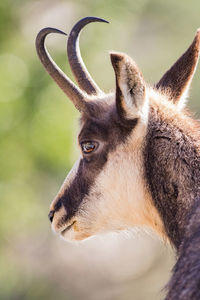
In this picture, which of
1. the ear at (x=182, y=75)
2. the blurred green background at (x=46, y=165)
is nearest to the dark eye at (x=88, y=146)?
the ear at (x=182, y=75)

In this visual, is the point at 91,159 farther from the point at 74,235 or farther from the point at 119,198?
the point at 74,235

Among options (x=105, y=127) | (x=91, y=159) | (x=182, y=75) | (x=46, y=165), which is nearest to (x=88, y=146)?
(x=91, y=159)

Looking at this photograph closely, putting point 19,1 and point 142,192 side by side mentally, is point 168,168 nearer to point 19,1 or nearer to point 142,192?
point 142,192

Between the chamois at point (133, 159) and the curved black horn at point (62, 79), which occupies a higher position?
the curved black horn at point (62, 79)

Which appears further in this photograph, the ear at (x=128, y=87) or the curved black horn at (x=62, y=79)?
the curved black horn at (x=62, y=79)

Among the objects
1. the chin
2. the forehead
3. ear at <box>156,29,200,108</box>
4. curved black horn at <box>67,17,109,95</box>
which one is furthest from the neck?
curved black horn at <box>67,17,109,95</box>

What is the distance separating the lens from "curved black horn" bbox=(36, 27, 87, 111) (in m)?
7.41

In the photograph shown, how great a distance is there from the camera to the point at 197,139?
22.1 feet

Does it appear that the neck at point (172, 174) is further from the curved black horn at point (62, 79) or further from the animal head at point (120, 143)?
the curved black horn at point (62, 79)

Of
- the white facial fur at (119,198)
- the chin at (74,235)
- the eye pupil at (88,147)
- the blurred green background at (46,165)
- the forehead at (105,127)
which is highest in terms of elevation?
the forehead at (105,127)

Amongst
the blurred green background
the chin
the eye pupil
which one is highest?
the eye pupil

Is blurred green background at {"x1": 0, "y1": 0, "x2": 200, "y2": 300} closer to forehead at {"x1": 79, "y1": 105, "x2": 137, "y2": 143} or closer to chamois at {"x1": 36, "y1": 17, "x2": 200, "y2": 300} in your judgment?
chamois at {"x1": 36, "y1": 17, "x2": 200, "y2": 300}

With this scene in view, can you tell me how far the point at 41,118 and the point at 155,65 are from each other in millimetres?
12211

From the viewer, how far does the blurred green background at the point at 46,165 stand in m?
21.4
